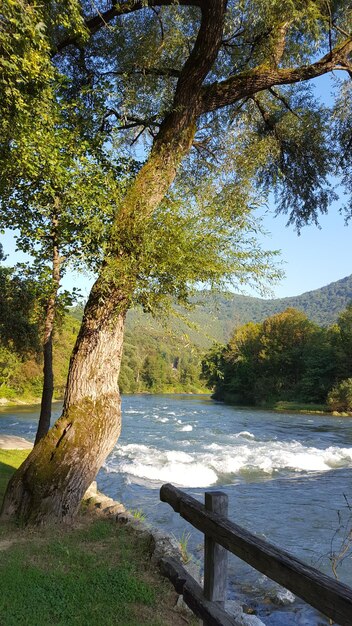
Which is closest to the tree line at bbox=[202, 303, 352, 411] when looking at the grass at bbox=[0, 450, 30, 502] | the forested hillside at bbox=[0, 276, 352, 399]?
the forested hillside at bbox=[0, 276, 352, 399]

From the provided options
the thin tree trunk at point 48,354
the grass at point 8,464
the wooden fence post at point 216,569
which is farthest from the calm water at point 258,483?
the thin tree trunk at point 48,354

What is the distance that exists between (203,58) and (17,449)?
52.0ft

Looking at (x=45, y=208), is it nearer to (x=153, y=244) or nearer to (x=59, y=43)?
(x=153, y=244)

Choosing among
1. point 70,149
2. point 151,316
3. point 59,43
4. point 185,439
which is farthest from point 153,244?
point 185,439

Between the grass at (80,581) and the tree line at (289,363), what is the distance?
54363 millimetres

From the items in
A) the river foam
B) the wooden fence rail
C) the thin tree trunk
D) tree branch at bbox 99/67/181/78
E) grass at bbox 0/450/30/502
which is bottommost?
the river foam

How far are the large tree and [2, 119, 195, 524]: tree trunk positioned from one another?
0.02 meters

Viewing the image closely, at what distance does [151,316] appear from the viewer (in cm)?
818

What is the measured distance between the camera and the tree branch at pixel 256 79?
29.5ft

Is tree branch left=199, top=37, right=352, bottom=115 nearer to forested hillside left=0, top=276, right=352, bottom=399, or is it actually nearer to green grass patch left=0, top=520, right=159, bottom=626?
forested hillside left=0, top=276, right=352, bottom=399

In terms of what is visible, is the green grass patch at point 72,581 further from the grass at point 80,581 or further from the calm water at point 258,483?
the calm water at point 258,483

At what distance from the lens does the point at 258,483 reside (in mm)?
16406

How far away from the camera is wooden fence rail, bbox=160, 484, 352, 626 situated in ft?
9.50

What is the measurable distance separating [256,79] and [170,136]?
6.70ft
